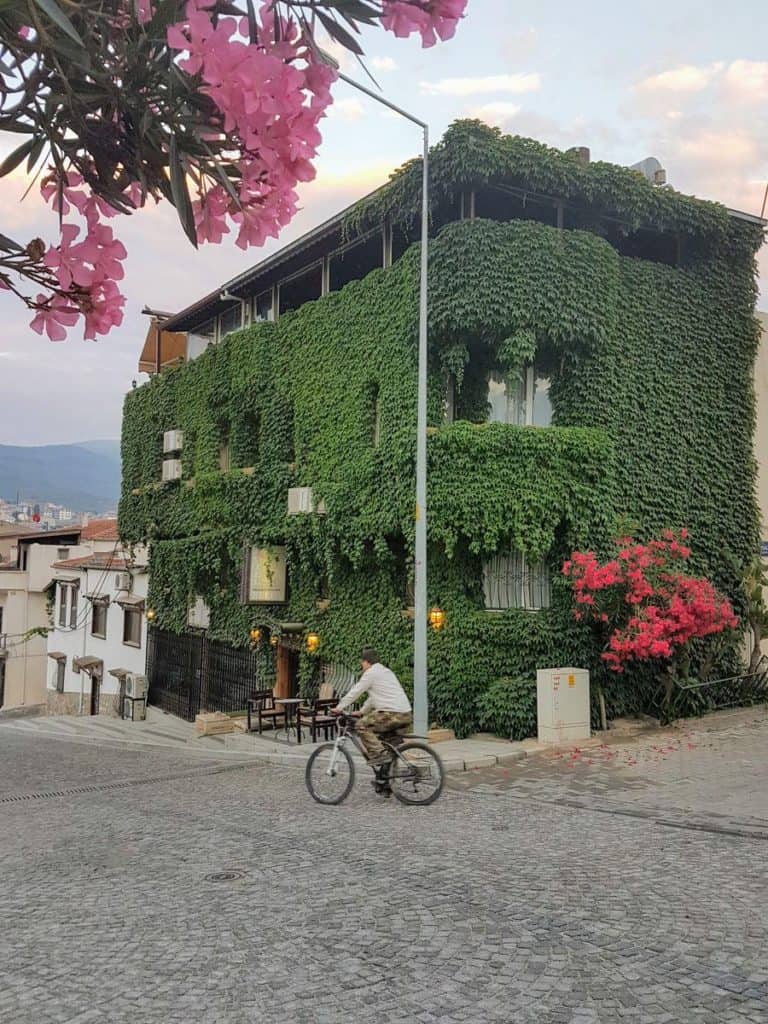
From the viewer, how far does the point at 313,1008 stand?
4.77 m

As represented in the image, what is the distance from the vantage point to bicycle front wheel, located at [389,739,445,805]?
10.4m

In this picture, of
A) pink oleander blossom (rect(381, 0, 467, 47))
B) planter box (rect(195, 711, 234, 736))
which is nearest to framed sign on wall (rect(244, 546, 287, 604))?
planter box (rect(195, 711, 234, 736))

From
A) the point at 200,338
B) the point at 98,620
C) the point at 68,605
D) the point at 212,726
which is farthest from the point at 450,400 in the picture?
the point at 68,605

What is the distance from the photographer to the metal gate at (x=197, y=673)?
2445cm

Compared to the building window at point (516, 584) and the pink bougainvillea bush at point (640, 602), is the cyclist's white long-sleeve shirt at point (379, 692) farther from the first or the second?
the building window at point (516, 584)

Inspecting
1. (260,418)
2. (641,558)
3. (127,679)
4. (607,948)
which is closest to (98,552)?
(127,679)

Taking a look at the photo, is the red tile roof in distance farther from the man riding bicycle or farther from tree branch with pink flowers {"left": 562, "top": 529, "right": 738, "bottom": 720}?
the man riding bicycle

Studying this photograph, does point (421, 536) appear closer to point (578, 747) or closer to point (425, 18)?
point (578, 747)

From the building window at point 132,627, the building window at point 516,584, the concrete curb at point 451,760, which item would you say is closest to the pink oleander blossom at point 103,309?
the concrete curb at point 451,760

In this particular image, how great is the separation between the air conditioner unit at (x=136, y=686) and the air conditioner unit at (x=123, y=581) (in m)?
3.33

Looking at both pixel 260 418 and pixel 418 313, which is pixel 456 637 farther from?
pixel 260 418

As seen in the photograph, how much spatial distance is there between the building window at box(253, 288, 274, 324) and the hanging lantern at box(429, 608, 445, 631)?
11.5 meters

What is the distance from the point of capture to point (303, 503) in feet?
67.6

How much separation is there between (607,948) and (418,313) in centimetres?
1428
